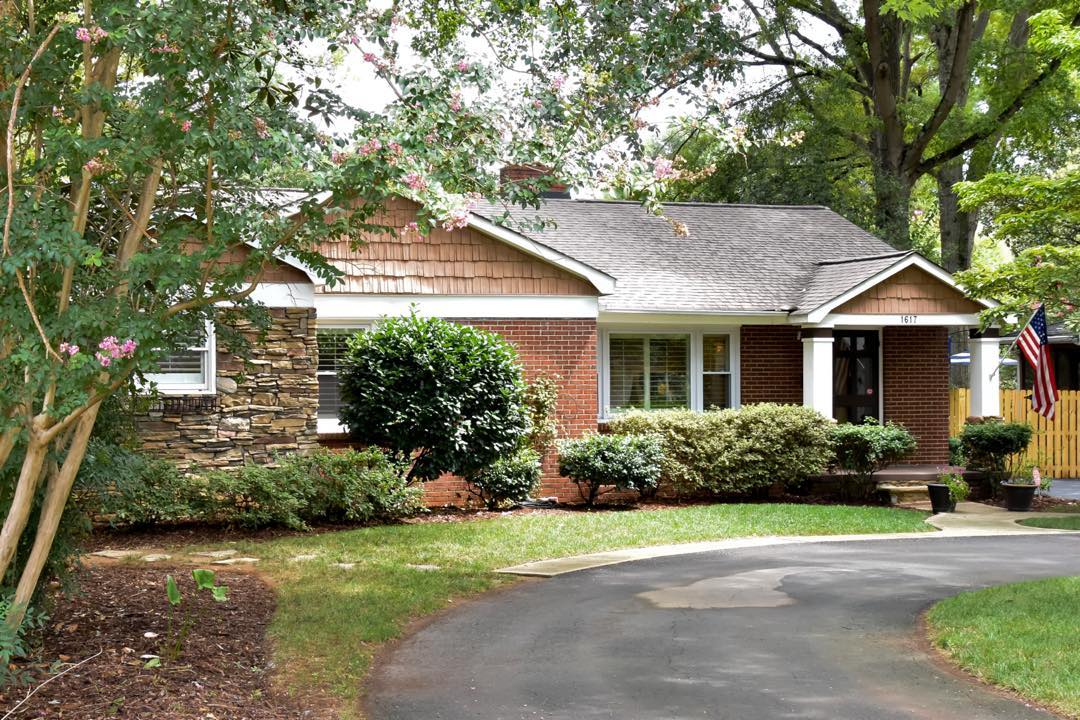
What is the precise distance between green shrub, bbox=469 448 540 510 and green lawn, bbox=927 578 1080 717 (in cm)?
724

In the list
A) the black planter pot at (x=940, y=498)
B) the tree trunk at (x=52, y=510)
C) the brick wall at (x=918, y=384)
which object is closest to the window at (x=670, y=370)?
the brick wall at (x=918, y=384)

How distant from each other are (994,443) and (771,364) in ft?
13.2

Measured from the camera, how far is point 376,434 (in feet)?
51.4

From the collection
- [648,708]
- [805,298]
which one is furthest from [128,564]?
[805,298]

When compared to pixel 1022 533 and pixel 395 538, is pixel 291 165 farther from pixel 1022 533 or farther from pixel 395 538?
pixel 1022 533

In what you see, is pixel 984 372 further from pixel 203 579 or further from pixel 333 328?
pixel 203 579

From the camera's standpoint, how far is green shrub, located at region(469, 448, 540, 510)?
53.7ft

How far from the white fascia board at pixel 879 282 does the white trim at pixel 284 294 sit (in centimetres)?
867

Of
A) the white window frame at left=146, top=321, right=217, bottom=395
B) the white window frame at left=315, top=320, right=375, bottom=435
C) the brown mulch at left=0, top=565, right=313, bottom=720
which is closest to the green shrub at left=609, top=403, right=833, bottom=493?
the white window frame at left=315, top=320, right=375, bottom=435

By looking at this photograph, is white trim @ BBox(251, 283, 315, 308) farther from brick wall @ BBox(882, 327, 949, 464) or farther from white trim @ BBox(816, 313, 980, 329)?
brick wall @ BBox(882, 327, 949, 464)

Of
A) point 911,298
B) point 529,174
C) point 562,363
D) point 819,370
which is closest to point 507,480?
point 562,363

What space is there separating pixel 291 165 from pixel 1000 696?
5.59 metres

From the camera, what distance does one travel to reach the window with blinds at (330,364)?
57.8ft

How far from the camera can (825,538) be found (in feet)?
49.0
